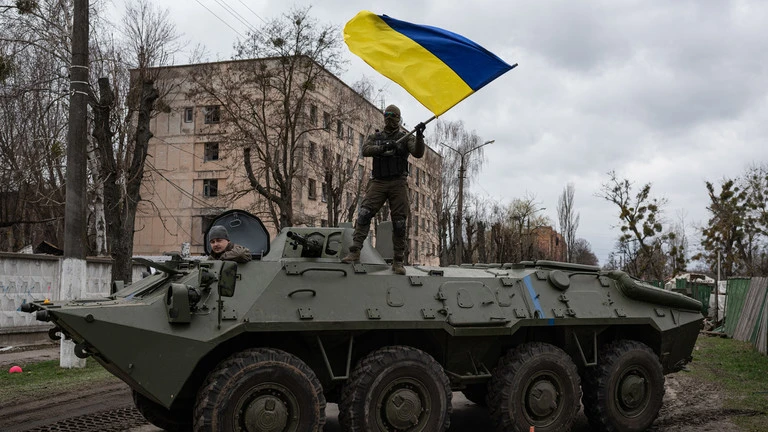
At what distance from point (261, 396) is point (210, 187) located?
3397cm

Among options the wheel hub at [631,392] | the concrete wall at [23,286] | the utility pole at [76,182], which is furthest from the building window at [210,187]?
the wheel hub at [631,392]

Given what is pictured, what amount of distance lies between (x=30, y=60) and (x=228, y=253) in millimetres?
22012

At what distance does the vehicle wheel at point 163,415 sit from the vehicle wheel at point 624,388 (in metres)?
4.64

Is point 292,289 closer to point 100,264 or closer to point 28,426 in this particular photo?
point 28,426

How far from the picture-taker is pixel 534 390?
25.6ft

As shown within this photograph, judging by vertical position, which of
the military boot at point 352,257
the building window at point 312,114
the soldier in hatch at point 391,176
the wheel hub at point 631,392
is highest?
the building window at point 312,114

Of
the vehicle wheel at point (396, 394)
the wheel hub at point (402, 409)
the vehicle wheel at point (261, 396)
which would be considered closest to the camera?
the vehicle wheel at point (261, 396)

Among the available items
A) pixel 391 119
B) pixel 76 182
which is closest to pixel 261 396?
pixel 391 119

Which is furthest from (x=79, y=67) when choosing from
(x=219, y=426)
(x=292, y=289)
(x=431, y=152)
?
(x=431, y=152)

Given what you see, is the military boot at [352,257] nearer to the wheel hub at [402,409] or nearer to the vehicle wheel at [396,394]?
the vehicle wheel at [396,394]

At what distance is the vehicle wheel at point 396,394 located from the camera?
6.83 m

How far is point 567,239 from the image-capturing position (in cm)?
5375

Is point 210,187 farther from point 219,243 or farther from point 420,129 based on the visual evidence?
point 420,129

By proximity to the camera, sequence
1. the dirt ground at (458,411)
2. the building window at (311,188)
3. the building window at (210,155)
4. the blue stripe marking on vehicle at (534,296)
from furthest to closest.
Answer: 1. the building window at (210,155)
2. the building window at (311,188)
3. the dirt ground at (458,411)
4. the blue stripe marking on vehicle at (534,296)
